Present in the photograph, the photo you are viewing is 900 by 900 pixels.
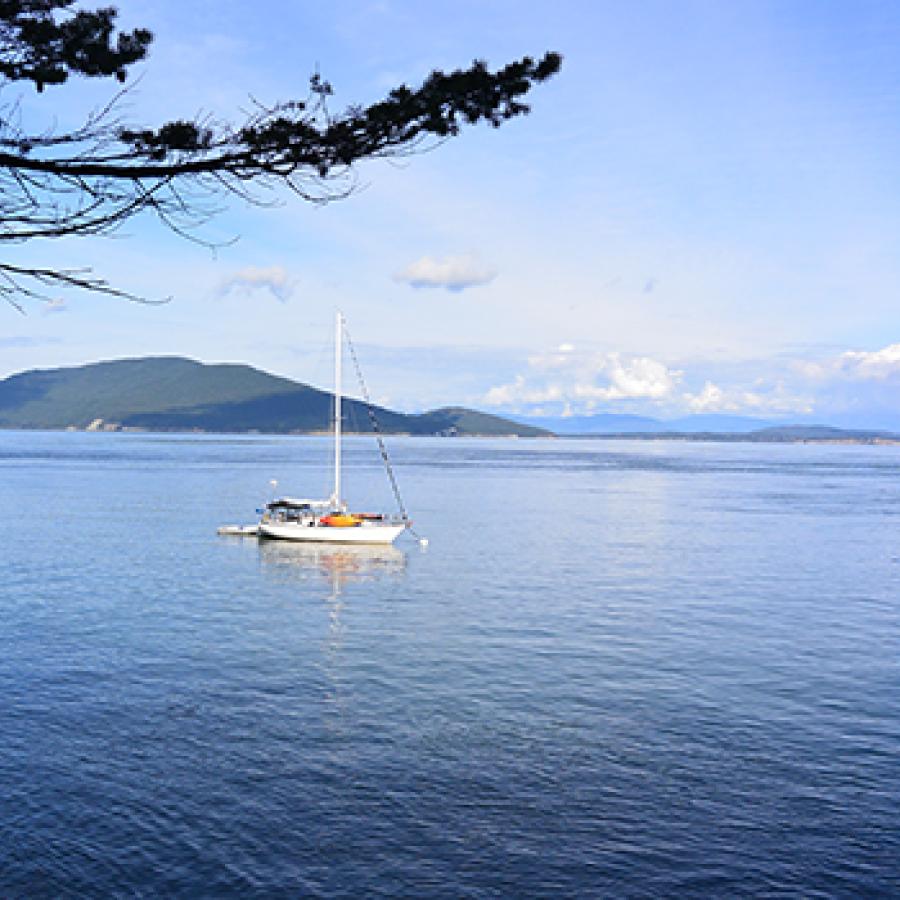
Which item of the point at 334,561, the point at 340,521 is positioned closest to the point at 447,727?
the point at 334,561

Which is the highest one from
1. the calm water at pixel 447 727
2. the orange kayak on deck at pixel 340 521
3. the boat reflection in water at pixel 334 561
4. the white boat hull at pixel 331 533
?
the orange kayak on deck at pixel 340 521

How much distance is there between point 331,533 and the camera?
207 feet

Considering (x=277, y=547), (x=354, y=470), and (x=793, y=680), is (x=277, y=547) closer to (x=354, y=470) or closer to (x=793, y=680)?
(x=793, y=680)

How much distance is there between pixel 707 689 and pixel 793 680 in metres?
3.35

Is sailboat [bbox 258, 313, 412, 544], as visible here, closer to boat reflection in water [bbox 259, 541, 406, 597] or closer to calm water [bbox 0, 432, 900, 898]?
boat reflection in water [bbox 259, 541, 406, 597]

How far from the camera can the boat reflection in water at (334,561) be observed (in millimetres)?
50250

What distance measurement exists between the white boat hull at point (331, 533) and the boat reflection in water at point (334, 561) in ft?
1.52

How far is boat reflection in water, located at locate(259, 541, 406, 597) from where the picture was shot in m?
50.2

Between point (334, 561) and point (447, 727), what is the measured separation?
34637 millimetres

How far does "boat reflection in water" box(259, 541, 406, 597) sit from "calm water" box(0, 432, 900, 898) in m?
0.63

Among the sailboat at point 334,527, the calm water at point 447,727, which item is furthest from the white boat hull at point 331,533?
the calm water at point 447,727

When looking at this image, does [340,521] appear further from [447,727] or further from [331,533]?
[447,727]

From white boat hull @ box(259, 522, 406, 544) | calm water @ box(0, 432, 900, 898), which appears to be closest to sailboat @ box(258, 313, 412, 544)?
white boat hull @ box(259, 522, 406, 544)

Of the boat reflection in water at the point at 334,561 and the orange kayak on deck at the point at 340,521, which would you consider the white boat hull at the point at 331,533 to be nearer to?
the orange kayak on deck at the point at 340,521
